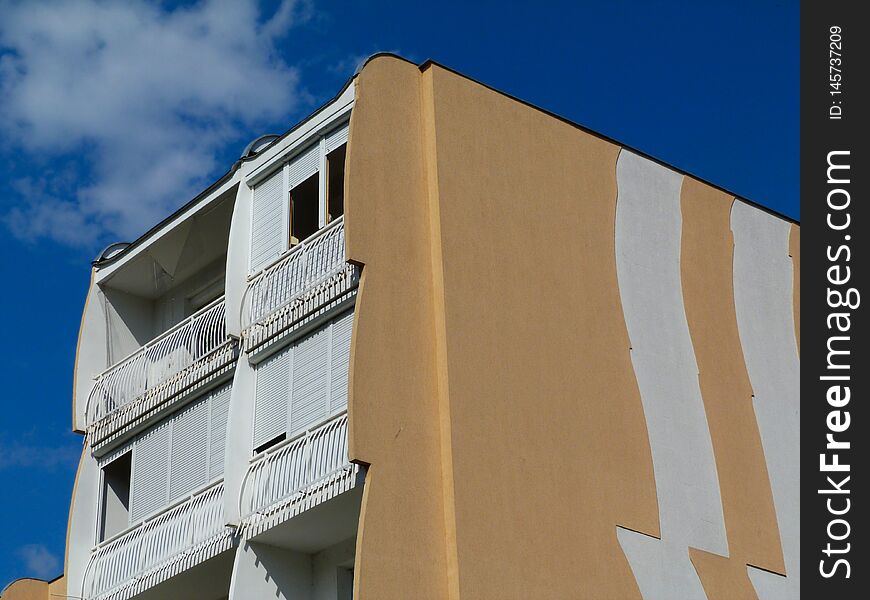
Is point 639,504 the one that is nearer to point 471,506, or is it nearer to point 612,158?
point 471,506

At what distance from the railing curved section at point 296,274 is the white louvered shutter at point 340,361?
0.69 metres

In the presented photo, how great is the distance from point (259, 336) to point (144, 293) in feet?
18.2

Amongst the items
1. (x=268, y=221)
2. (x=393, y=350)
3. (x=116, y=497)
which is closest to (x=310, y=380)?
(x=393, y=350)

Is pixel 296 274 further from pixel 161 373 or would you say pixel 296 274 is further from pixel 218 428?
pixel 161 373

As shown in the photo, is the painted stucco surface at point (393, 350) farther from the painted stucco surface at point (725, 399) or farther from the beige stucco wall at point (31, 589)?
the beige stucco wall at point (31, 589)

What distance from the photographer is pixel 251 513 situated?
23.0 m

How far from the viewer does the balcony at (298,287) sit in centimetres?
2323

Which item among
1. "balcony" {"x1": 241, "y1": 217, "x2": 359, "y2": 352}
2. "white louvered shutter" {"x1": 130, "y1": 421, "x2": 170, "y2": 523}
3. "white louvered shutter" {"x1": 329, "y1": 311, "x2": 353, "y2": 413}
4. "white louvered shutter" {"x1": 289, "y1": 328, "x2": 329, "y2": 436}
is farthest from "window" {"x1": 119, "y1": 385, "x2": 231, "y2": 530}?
"white louvered shutter" {"x1": 329, "y1": 311, "x2": 353, "y2": 413}

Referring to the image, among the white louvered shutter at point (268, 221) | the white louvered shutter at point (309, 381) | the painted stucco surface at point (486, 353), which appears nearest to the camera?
the painted stucco surface at point (486, 353)

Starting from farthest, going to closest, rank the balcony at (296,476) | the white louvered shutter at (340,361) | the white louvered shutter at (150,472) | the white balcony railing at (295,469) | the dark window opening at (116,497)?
the dark window opening at (116,497) < the white louvered shutter at (150,472) < the white louvered shutter at (340,361) < the white balcony railing at (295,469) < the balcony at (296,476)

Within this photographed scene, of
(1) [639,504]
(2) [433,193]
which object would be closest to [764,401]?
(1) [639,504]

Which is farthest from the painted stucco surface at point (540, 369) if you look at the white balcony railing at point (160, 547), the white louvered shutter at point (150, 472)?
the white louvered shutter at point (150, 472)

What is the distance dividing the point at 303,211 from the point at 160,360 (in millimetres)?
3833

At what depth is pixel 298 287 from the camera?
24.0 metres
